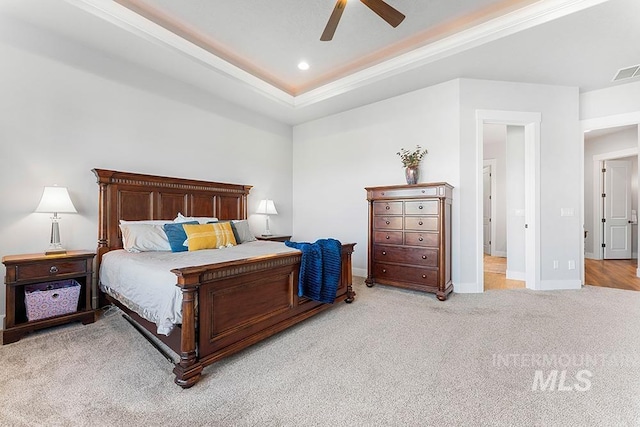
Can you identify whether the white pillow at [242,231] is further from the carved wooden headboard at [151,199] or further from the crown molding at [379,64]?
the crown molding at [379,64]

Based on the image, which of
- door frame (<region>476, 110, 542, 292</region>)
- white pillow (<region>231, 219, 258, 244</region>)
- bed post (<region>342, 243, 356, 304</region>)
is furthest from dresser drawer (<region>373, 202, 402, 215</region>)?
white pillow (<region>231, 219, 258, 244</region>)

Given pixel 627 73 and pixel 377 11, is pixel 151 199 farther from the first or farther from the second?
pixel 627 73

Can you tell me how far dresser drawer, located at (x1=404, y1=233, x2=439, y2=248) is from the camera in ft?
11.7

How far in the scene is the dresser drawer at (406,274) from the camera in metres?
3.55

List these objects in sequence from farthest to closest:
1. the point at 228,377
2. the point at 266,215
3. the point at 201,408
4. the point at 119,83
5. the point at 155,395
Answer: the point at 266,215 < the point at 119,83 < the point at 228,377 < the point at 155,395 < the point at 201,408

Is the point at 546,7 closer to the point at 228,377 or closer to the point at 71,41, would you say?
the point at 228,377

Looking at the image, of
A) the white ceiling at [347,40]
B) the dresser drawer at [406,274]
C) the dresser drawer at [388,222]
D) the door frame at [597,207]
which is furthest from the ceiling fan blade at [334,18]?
the door frame at [597,207]

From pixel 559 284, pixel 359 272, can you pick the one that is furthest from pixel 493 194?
pixel 359 272

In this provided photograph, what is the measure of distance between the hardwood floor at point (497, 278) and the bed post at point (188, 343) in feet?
12.4

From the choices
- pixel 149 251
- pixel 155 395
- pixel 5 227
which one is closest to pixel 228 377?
pixel 155 395

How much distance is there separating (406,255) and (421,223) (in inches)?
18.6

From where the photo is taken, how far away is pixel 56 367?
1.98 m

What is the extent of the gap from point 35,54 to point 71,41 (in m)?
0.37

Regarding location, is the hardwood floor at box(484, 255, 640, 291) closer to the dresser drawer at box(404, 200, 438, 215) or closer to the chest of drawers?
the chest of drawers
